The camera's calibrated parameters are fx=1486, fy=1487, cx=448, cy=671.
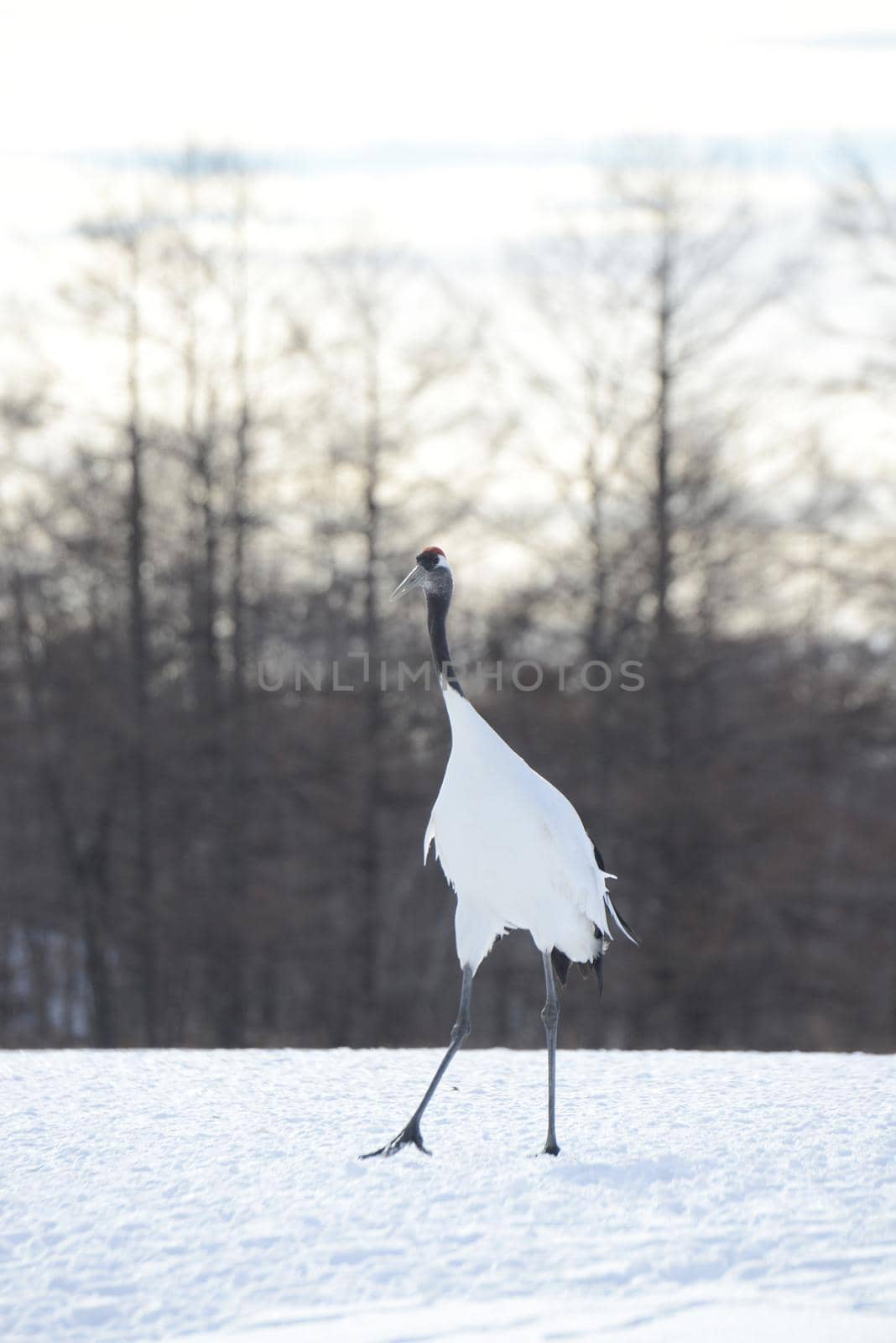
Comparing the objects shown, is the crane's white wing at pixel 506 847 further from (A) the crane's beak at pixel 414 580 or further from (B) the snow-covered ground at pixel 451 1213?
(B) the snow-covered ground at pixel 451 1213

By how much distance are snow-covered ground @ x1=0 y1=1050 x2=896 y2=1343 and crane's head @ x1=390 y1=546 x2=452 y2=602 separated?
6.93 ft

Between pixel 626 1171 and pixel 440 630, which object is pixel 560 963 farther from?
pixel 440 630

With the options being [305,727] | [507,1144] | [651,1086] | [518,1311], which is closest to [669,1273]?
[518,1311]

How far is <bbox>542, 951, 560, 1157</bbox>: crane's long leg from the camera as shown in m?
5.35

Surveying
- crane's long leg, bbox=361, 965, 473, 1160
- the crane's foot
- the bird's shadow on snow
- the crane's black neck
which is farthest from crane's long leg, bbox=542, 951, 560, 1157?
the crane's black neck

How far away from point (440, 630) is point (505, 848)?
88 centimetres

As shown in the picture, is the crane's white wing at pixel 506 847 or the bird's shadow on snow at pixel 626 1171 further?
the crane's white wing at pixel 506 847

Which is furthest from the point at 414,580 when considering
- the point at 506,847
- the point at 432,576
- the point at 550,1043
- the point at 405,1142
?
the point at 405,1142

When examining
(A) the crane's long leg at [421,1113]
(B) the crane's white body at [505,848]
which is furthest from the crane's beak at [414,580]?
(A) the crane's long leg at [421,1113]

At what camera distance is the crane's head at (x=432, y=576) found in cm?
593

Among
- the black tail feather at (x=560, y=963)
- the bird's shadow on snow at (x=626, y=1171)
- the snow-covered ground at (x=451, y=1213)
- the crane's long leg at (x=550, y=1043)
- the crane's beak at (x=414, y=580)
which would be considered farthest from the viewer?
the crane's beak at (x=414, y=580)

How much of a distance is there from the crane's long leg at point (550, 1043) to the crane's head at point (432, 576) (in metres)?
1.49

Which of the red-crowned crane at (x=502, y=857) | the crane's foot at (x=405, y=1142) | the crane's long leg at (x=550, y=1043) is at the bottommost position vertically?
the crane's foot at (x=405, y=1142)

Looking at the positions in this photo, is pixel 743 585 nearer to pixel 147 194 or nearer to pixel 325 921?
pixel 325 921
